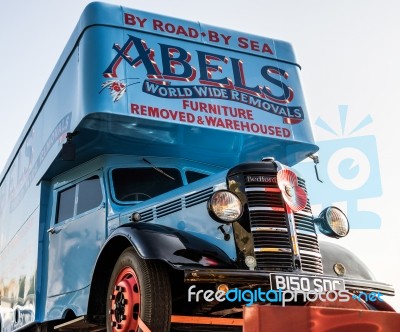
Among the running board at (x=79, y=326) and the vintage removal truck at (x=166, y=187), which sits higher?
the vintage removal truck at (x=166, y=187)

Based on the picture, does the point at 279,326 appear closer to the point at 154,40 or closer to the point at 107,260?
the point at 107,260

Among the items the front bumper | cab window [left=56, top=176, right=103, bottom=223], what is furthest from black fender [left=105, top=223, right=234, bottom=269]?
cab window [left=56, top=176, right=103, bottom=223]

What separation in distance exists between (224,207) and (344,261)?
1.46m

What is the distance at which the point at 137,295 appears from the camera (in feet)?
14.0

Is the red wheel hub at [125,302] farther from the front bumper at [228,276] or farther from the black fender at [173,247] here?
the front bumper at [228,276]

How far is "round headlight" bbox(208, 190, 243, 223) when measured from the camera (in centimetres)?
430

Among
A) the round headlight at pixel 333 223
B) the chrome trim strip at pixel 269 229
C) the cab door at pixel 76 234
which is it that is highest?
the cab door at pixel 76 234

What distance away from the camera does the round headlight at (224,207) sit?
4.30m

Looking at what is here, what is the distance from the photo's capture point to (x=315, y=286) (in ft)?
13.6

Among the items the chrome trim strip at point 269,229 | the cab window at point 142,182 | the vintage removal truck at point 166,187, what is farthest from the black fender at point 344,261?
the cab window at point 142,182

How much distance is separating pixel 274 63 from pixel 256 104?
1.93ft

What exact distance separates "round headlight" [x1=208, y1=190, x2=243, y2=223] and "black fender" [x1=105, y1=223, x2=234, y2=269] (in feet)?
0.80

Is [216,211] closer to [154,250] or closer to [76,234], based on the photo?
[154,250]

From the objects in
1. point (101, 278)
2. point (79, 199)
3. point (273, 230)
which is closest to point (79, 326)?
point (101, 278)
